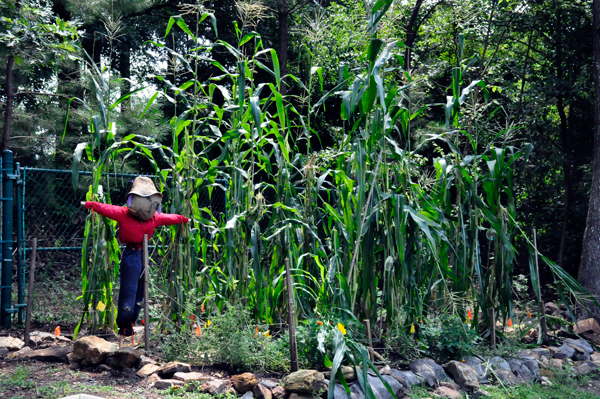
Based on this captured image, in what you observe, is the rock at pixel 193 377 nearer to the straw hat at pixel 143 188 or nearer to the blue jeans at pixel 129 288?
Answer: the blue jeans at pixel 129 288

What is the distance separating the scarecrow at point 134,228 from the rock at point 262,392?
140cm

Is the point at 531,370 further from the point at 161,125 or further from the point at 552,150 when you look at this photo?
the point at 161,125

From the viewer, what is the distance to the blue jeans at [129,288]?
382cm

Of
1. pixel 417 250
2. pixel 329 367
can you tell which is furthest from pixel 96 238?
pixel 417 250

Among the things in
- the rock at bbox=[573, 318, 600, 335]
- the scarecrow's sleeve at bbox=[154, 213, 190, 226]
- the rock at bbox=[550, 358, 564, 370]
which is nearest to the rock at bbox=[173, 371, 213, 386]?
the scarecrow's sleeve at bbox=[154, 213, 190, 226]

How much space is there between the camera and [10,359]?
3.48 metres

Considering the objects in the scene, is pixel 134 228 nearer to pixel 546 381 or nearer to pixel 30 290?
pixel 30 290

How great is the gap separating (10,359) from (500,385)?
3403mm

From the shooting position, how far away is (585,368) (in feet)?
13.6

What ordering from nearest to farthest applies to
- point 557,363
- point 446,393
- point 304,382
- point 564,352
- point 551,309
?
point 304,382, point 446,393, point 557,363, point 564,352, point 551,309

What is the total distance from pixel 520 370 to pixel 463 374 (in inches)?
27.9

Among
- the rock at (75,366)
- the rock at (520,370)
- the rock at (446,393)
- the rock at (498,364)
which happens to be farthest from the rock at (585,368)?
the rock at (75,366)

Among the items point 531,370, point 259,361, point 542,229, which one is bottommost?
point 531,370

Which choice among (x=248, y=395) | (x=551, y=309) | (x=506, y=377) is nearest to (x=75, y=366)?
(x=248, y=395)
